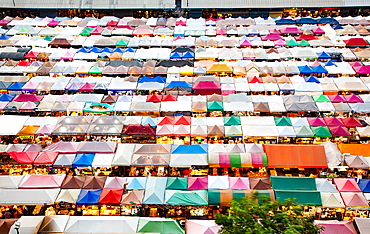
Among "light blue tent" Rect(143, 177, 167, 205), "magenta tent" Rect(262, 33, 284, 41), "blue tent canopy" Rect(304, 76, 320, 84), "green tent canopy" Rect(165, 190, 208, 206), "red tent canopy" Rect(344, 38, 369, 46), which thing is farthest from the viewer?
"magenta tent" Rect(262, 33, 284, 41)

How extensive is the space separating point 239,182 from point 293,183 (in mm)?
2509

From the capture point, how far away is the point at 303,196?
606 inches

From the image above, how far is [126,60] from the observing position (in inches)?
1129

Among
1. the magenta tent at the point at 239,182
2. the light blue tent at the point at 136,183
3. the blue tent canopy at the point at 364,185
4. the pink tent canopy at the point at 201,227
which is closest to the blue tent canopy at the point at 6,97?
the light blue tent at the point at 136,183

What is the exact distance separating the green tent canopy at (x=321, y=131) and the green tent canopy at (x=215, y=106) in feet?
19.0

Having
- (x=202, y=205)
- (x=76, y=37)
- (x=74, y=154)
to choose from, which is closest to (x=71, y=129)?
(x=74, y=154)

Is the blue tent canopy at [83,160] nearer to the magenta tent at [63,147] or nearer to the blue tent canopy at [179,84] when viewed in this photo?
the magenta tent at [63,147]

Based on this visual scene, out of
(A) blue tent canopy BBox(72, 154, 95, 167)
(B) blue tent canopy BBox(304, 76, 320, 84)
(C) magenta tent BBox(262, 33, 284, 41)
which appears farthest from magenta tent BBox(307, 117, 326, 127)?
(C) magenta tent BBox(262, 33, 284, 41)

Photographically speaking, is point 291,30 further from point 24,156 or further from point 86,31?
point 24,156

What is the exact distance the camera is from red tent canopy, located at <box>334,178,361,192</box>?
15.8m

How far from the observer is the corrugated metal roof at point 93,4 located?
38906 millimetres

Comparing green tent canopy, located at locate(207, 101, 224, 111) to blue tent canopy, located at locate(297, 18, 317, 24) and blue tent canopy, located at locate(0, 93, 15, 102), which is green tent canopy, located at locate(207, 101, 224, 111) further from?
blue tent canopy, located at locate(297, 18, 317, 24)

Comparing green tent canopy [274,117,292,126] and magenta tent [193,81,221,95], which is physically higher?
magenta tent [193,81,221,95]

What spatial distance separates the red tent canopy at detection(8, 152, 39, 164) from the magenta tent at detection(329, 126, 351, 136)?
16667 mm
